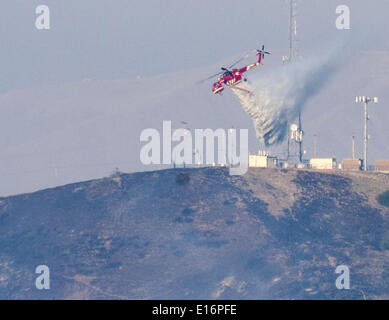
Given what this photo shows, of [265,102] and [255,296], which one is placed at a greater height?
[265,102]
